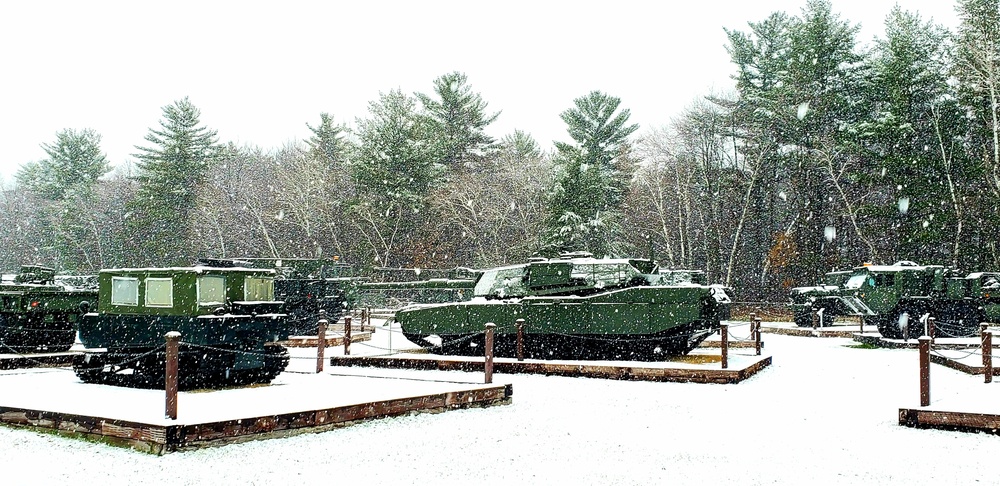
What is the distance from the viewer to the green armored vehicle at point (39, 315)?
14.5 m

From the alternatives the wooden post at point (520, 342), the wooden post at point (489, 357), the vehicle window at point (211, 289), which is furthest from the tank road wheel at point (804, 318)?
the vehicle window at point (211, 289)

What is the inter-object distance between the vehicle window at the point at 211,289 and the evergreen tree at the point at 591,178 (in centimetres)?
2406

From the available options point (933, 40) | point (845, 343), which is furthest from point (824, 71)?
point (845, 343)

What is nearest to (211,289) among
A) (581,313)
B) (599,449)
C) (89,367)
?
(89,367)

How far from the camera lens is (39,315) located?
14.9 meters

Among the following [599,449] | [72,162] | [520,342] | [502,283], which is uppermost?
[72,162]

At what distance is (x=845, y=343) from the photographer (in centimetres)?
2081

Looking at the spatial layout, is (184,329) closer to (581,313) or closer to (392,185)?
(581,313)

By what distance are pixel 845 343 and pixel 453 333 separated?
1081 centimetres

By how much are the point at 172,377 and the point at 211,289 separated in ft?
11.1

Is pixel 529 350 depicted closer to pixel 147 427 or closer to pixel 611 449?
pixel 611 449

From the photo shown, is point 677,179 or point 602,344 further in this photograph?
point 677,179

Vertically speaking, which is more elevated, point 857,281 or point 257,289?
point 257,289

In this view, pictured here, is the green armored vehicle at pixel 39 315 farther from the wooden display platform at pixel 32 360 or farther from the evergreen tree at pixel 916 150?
the evergreen tree at pixel 916 150
